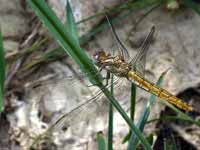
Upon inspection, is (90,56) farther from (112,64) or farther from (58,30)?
(58,30)

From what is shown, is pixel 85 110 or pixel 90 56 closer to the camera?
pixel 85 110

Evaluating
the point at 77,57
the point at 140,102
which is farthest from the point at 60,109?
the point at 77,57

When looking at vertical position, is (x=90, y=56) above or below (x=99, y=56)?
above

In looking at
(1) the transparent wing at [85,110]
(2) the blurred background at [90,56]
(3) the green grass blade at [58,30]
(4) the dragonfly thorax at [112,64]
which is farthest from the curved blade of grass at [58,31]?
(2) the blurred background at [90,56]

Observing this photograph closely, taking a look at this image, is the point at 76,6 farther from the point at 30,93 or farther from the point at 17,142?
the point at 17,142

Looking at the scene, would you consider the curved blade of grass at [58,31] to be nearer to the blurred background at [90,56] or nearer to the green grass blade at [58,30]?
the green grass blade at [58,30]

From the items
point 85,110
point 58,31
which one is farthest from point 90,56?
point 58,31

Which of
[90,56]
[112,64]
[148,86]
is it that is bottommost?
[148,86]

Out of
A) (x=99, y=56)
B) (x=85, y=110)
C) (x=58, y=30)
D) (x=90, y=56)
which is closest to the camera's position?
(x=58, y=30)

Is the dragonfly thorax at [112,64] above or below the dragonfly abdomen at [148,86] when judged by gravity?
above

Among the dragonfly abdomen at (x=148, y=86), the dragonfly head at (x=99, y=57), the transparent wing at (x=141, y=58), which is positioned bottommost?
the dragonfly abdomen at (x=148, y=86)

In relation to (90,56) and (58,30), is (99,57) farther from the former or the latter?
(58,30)

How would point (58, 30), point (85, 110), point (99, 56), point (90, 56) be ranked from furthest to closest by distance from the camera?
point (90, 56)
point (99, 56)
point (85, 110)
point (58, 30)
